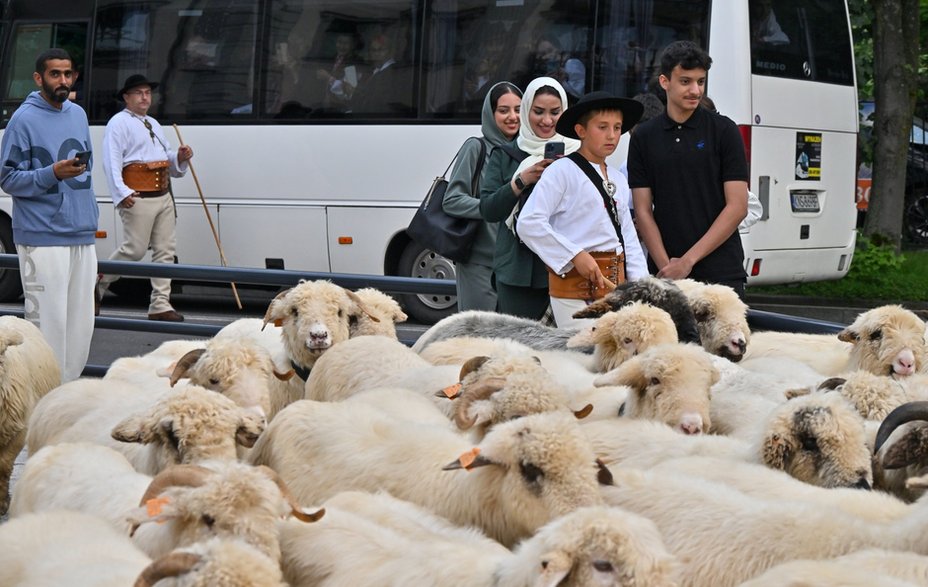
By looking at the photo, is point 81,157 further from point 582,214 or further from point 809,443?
point 809,443

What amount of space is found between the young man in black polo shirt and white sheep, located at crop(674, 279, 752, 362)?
0.45 m

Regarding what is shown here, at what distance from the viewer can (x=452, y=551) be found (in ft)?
13.1

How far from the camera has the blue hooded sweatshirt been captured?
902 centimetres

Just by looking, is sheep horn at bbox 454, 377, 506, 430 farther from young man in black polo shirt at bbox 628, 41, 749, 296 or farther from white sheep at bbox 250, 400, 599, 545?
young man in black polo shirt at bbox 628, 41, 749, 296

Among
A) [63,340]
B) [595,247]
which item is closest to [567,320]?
[595,247]

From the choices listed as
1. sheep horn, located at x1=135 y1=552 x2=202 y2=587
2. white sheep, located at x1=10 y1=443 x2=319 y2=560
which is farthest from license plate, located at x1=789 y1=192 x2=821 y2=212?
sheep horn, located at x1=135 y1=552 x2=202 y2=587

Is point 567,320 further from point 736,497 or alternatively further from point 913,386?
point 736,497

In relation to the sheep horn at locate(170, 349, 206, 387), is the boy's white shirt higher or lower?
higher

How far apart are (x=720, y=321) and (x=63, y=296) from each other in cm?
452

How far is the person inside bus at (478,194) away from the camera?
27.2 feet

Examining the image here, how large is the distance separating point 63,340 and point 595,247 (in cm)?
402

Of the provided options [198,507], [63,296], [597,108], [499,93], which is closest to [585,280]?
[597,108]

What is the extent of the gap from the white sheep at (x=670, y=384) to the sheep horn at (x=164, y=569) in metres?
2.50

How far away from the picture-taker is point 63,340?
9.26 m
